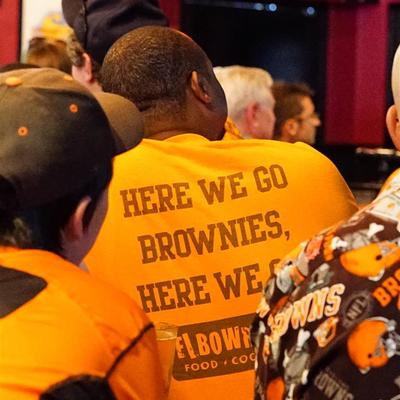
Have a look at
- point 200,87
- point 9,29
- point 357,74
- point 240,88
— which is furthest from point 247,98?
point 357,74

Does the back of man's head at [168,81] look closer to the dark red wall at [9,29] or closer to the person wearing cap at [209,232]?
the person wearing cap at [209,232]

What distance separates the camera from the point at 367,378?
1226mm

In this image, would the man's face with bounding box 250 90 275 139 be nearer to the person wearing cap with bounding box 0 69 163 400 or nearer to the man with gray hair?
the man with gray hair

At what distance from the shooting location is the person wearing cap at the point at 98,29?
2829 millimetres

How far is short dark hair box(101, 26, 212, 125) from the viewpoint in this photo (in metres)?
2.15

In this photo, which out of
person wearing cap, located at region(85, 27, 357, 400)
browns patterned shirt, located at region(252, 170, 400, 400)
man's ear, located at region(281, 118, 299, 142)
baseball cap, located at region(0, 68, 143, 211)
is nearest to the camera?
browns patterned shirt, located at region(252, 170, 400, 400)

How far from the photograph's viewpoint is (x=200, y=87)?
2.16 meters

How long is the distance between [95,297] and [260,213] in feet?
2.37

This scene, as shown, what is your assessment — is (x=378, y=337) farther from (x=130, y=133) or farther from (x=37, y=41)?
(x=37, y=41)

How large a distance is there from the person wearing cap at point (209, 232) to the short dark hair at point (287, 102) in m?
2.55

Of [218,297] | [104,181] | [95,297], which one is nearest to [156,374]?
[95,297]

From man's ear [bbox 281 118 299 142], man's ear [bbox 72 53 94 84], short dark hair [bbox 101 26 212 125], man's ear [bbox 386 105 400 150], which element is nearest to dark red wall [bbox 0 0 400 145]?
man's ear [bbox 281 118 299 142]

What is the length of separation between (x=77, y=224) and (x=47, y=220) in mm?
40

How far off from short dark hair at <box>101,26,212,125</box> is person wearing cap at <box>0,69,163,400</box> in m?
0.66
